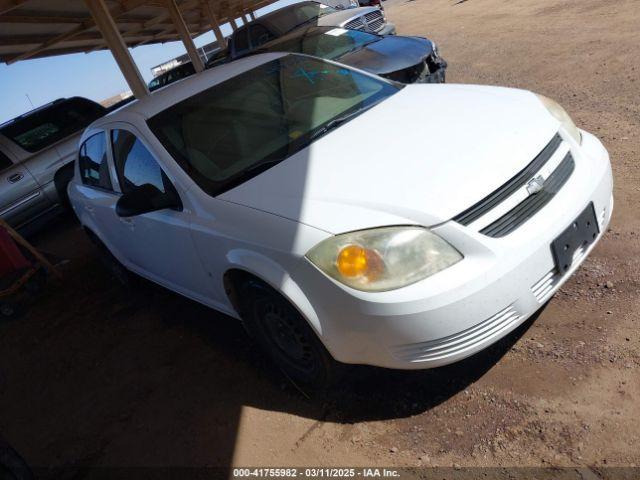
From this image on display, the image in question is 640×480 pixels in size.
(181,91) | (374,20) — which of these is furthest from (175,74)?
(181,91)

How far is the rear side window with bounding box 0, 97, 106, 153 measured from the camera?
291 inches

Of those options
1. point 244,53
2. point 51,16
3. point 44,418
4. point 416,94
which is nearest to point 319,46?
point 244,53

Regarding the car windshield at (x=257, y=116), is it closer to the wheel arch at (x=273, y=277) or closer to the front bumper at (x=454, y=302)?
the wheel arch at (x=273, y=277)

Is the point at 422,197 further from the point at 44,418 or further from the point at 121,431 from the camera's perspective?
the point at 44,418

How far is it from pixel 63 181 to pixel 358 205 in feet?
18.3

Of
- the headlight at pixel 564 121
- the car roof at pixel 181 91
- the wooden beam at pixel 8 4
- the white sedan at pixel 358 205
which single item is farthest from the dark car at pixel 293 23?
the headlight at pixel 564 121

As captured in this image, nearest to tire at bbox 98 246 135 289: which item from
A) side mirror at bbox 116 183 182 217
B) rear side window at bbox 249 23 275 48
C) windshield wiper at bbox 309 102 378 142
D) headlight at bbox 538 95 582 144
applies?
side mirror at bbox 116 183 182 217

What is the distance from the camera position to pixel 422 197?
2047 millimetres

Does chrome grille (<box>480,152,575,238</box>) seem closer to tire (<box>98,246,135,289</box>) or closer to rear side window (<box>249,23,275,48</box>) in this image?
tire (<box>98,246,135,289</box>)

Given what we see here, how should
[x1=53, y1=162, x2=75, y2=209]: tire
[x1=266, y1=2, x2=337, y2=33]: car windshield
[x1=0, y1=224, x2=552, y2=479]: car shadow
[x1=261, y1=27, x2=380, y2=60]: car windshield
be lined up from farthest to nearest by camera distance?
1. [x1=266, y1=2, x2=337, y2=33]: car windshield
2. [x1=261, y1=27, x2=380, y2=60]: car windshield
3. [x1=53, y1=162, x2=75, y2=209]: tire
4. [x1=0, y1=224, x2=552, y2=479]: car shadow

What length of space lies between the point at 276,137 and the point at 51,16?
426 inches

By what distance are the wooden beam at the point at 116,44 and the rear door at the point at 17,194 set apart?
3566mm

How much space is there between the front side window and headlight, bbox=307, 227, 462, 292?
1256mm

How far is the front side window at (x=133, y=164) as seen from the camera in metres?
2.85
